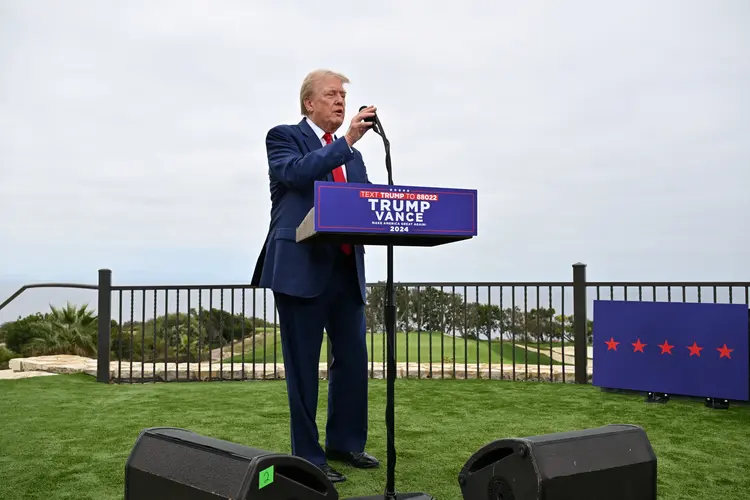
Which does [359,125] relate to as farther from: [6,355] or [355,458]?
[6,355]

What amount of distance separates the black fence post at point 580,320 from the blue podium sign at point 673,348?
66cm

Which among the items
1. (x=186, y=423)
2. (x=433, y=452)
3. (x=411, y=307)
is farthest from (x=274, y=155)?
(x=411, y=307)

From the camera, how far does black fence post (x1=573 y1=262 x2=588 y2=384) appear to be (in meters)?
6.21

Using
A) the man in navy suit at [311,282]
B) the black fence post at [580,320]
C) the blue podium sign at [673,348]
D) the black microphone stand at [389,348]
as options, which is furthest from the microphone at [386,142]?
the black fence post at [580,320]

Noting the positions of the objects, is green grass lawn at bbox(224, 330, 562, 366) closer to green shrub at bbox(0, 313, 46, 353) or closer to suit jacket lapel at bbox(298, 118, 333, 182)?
green shrub at bbox(0, 313, 46, 353)

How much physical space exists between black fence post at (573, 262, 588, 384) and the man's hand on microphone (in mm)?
4814

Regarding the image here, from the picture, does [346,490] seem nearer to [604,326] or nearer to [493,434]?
[493,434]

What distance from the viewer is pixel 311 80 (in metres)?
2.48

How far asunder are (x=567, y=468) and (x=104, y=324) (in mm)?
6121

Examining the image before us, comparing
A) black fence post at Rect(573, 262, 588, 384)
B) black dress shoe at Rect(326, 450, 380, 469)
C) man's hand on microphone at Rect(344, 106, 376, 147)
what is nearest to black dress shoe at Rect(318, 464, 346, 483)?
black dress shoe at Rect(326, 450, 380, 469)

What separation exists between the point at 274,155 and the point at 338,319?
0.77 m

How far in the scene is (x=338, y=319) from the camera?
266 centimetres

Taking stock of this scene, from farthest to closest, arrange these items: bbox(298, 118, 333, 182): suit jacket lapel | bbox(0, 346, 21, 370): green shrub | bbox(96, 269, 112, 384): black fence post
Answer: bbox(0, 346, 21, 370): green shrub
bbox(96, 269, 112, 384): black fence post
bbox(298, 118, 333, 182): suit jacket lapel

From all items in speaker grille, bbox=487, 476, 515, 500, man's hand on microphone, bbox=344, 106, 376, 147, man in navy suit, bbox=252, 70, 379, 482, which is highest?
man's hand on microphone, bbox=344, 106, 376, 147
